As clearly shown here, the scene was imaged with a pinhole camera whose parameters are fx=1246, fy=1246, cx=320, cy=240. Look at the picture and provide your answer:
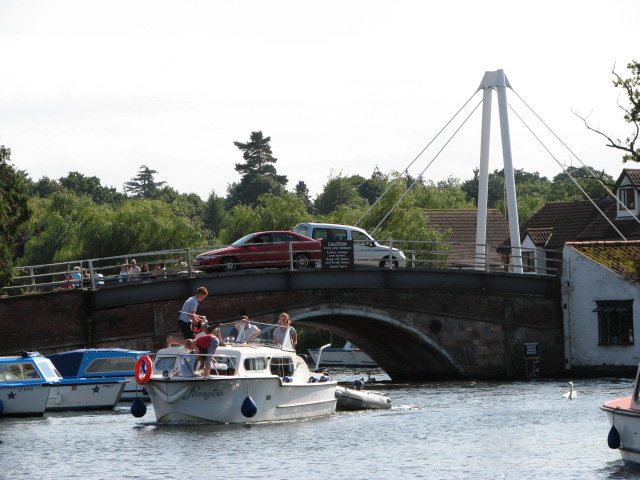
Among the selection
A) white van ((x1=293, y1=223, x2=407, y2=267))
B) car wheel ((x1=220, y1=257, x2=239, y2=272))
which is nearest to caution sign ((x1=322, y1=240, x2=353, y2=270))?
white van ((x1=293, y1=223, x2=407, y2=267))

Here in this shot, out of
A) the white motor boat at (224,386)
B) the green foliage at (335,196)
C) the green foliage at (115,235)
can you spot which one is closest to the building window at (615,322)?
the white motor boat at (224,386)

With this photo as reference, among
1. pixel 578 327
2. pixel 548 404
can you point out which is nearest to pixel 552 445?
pixel 548 404

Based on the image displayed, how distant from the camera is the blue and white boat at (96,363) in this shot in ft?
129

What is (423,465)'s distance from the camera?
83.9ft

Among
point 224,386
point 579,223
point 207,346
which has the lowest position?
point 224,386

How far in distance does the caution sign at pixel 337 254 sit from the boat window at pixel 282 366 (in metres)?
14.5

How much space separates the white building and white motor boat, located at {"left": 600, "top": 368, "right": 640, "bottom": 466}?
25.9 metres

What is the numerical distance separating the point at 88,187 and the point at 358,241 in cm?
8899

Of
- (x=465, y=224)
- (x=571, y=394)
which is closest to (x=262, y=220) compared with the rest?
(x=465, y=224)

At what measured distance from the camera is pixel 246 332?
31984mm

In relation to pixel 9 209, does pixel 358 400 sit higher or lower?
lower

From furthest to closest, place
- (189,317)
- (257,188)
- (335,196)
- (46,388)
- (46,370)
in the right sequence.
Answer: (257,188) → (335,196) → (46,370) → (46,388) → (189,317)

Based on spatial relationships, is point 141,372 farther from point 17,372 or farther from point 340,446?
point 17,372

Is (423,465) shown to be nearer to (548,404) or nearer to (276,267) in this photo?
(548,404)
